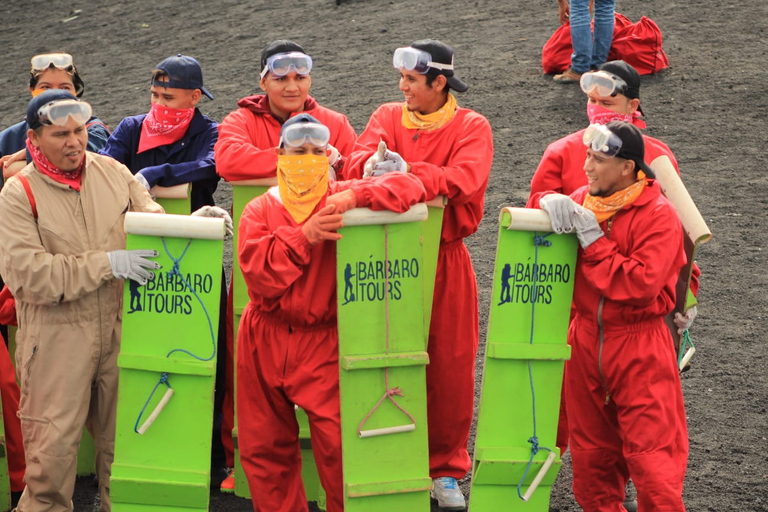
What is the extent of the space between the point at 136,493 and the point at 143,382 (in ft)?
1.61

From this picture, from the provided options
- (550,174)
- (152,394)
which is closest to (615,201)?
(550,174)

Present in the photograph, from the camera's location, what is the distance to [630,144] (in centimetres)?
445

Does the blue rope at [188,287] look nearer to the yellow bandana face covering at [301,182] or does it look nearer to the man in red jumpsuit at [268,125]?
the yellow bandana face covering at [301,182]

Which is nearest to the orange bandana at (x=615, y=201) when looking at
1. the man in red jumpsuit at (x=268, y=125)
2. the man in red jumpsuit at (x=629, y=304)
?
the man in red jumpsuit at (x=629, y=304)

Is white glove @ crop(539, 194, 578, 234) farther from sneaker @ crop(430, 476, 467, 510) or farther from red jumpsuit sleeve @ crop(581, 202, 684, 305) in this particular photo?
sneaker @ crop(430, 476, 467, 510)

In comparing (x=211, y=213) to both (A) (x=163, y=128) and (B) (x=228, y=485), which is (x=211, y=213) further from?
(B) (x=228, y=485)

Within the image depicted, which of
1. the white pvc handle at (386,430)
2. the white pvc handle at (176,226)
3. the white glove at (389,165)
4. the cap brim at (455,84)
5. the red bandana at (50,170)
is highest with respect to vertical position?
the cap brim at (455,84)

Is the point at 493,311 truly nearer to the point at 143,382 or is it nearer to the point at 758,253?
the point at 143,382

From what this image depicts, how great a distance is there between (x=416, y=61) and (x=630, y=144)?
1.19 metres

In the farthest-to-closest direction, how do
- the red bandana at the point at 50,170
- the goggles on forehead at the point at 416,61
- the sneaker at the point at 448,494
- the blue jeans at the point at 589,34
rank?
the blue jeans at the point at 589,34
the sneaker at the point at 448,494
the goggles on forehead at the point at 416,61
the red bandana at the point at 50,170

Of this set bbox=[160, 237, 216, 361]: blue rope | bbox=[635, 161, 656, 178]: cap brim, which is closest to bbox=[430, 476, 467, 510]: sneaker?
bbox=[160, 237, 216, 361]: blue rope

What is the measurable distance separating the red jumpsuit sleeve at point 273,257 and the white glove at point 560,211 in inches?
40.9

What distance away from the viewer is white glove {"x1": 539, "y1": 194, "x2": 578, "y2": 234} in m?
4.27

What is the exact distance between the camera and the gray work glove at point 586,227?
4.33 m
